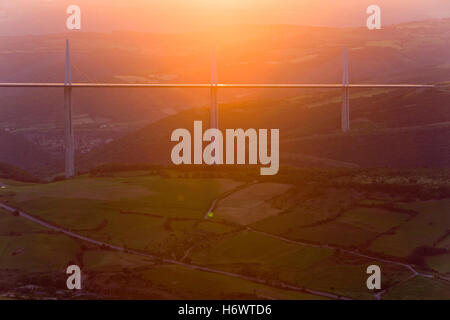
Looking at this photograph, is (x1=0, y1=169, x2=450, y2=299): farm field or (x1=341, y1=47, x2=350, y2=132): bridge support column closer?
(x1=0, y1=169, x2=450, y2=299): farm field

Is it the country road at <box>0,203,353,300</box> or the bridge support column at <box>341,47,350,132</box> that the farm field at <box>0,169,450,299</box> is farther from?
the bridge support column at <box>341,47,350,132</box>

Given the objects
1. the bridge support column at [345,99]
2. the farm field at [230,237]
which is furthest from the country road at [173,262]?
the bridge support column at [345,99]

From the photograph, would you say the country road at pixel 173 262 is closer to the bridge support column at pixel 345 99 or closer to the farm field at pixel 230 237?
the farm field at pixel 230 237

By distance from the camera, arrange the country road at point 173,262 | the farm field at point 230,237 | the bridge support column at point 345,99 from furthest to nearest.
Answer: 1. the bridge support column at point 345,99
2. the farm field at point 230,237
3. the country road at point 173,262

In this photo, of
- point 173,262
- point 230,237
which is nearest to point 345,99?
point 230,237

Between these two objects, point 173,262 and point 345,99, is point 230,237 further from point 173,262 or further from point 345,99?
point 345,99

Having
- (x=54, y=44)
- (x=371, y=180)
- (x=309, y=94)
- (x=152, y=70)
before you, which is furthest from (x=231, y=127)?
(x=54, y=44)

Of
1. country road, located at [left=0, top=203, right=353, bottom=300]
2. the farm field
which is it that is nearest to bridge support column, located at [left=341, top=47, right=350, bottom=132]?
the farm field

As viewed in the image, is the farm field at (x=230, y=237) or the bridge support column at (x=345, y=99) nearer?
the farm field at (x=230, y=237)
